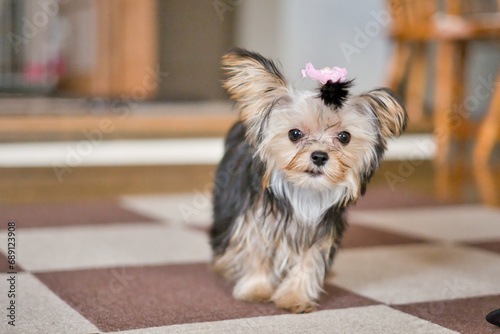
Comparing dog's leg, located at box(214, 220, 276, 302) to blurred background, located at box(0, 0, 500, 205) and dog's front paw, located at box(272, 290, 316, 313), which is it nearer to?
dog's front paw, located at box(272, 290, 316, 313)

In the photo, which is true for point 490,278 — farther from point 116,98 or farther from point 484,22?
point 116,98

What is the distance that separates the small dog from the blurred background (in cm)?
125

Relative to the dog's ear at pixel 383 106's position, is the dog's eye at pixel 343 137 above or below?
below

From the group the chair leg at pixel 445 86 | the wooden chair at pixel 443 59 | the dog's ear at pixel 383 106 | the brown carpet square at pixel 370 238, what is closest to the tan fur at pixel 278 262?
the dog's ear at pixel 383 106

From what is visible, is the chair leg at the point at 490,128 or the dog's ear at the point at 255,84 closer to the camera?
the dog's ear at the point at 255,84

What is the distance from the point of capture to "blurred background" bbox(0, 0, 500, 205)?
14.2 feet

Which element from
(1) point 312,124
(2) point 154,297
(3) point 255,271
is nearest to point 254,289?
(3) point 255,271

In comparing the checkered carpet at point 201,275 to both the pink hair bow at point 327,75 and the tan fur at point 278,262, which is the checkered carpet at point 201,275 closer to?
the tan fur at point 278,262

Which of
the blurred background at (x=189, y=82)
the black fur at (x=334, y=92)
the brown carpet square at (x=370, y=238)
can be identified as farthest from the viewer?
the blurred background at (x=189, y=82)

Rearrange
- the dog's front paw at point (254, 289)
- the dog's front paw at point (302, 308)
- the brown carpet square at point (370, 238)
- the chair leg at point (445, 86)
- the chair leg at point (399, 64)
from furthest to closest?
the chair leg at point (399, 64) < the chair leg at point (445, 86) < the brown carpet square at point (370, 238) < the dog's front paw at point (254, 289) < the dog's front paw at point (302, 308)

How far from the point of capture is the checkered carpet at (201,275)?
5.59 ft

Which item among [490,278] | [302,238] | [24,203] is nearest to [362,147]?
[302,238]

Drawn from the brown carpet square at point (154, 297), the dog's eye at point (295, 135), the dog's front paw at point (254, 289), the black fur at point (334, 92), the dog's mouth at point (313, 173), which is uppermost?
the black fur at point (334, 92)

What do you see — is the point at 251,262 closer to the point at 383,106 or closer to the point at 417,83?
the point at 383,106
